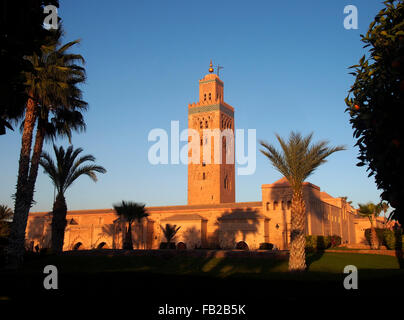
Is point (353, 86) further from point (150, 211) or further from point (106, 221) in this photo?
point (106, 221)

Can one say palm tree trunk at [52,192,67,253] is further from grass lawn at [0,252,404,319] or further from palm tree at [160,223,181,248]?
palm tree at [160,223,181,248]

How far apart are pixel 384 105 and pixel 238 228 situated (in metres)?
35.5

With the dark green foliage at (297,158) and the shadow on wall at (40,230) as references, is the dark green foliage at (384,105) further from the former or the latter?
the shadow on wall at (40,230)

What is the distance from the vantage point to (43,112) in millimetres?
22125

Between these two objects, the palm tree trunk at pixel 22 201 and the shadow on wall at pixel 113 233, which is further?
the shadow on wall at pixel 113 233

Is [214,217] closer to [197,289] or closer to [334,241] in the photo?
[334,241]

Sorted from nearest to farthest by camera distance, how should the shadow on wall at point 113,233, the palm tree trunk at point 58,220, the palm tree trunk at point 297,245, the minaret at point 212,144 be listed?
the palm tree trunk at point 297,245 < the palm tree trunk at point 58,220 < the shadow on wall at point 113,233 < the minaret at point 212,144

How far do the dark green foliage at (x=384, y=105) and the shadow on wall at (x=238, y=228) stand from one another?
32720 millimetres

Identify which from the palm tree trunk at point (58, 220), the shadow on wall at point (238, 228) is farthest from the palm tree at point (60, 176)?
the shadow on wall at point (238, 228)

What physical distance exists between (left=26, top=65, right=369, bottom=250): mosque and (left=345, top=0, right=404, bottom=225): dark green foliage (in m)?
31.3

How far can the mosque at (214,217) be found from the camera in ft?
139

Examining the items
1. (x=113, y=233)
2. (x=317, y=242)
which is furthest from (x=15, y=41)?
(x=113, y=233)

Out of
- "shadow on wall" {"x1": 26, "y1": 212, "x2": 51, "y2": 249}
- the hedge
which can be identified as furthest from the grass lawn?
"shadow on wall" {"x1": 26, "y1": 212, "x2": 51, "y2": 249}
